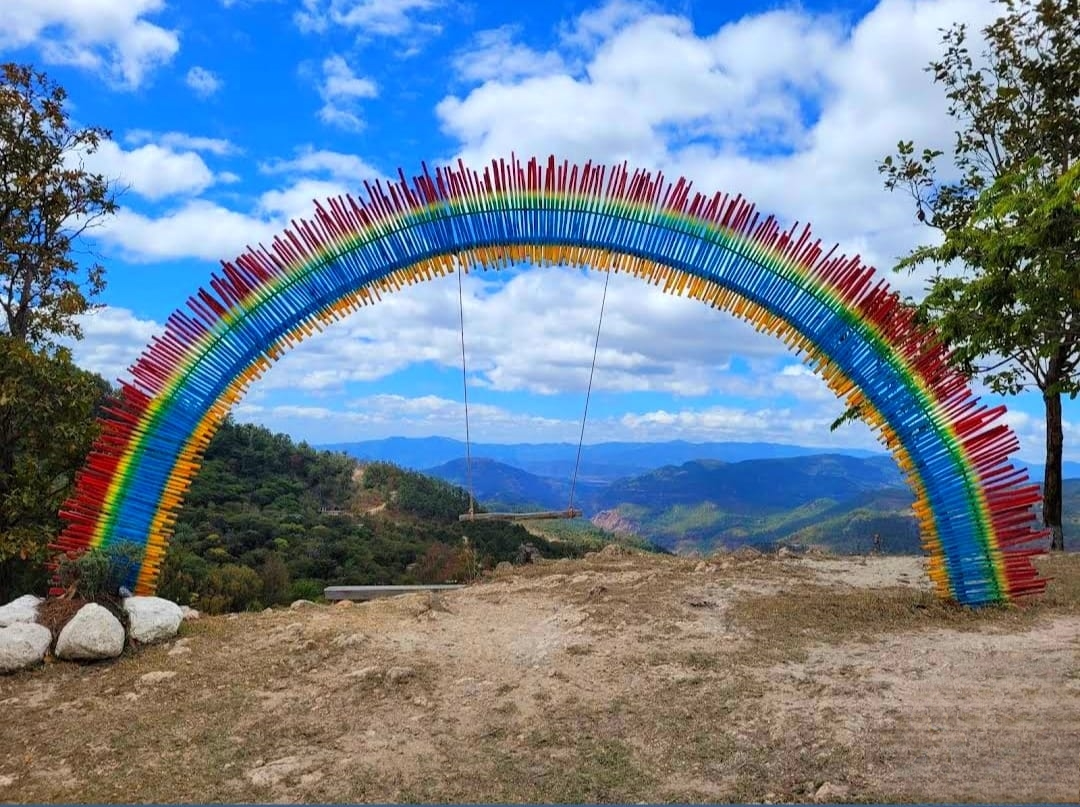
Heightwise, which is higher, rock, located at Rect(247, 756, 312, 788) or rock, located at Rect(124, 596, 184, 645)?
rock, located at Rect(124, 596, 184, 645)

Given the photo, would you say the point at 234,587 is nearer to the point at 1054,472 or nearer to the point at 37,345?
the point at 37,345

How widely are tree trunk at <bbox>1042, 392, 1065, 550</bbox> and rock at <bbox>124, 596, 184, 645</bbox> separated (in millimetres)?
15322

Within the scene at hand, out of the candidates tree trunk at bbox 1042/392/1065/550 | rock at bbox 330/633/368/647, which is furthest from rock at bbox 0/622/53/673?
tree trunk at bbox 1042/392/1065/550

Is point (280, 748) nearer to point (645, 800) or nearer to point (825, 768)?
point (645, 800)

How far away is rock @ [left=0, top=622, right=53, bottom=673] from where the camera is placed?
668 cm

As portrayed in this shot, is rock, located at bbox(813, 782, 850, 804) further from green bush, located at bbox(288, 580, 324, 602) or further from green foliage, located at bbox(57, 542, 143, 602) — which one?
green bush, located at bbox(288, 580, 324, 602)

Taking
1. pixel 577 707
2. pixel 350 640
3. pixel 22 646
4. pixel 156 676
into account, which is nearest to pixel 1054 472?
pixel 577 707

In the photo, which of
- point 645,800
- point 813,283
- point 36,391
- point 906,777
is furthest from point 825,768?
point 36,391

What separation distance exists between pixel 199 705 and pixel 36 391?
5588 millimetres

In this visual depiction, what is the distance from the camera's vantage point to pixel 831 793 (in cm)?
428

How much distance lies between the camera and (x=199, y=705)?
19.7 ft

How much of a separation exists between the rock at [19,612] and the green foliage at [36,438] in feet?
6.88

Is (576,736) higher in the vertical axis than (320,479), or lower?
lower

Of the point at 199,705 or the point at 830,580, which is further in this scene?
the point at 830,580
